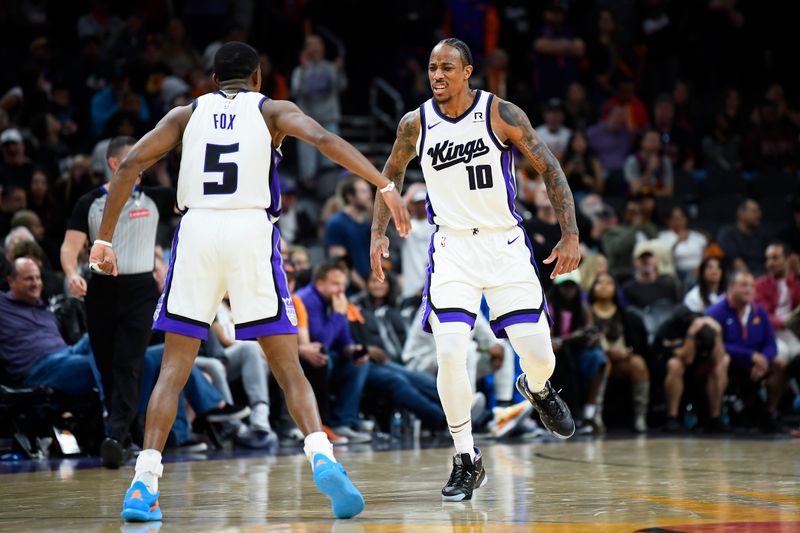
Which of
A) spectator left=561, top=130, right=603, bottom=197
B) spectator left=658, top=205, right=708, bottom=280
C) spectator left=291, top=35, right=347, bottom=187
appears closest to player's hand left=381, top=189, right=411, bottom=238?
spectator left=658, top=205, right=708, bottom=280

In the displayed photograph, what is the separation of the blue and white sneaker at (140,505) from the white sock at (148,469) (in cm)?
2

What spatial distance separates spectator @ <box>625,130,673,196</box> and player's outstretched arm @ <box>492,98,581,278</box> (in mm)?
9543

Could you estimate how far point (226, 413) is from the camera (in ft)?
34.0

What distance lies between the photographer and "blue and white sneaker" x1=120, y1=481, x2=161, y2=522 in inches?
222

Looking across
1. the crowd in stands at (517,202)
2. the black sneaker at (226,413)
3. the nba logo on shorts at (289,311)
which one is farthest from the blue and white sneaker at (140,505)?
the black sneaker at (226,413)

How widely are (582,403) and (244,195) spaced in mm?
7647

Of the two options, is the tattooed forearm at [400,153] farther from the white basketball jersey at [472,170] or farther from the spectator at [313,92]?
the spectator at [313,92]

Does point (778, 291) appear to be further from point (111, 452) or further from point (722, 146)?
point (111, 452)

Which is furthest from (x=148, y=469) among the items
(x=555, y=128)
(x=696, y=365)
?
(x=555, y=128)

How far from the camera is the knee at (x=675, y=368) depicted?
42.8 feet

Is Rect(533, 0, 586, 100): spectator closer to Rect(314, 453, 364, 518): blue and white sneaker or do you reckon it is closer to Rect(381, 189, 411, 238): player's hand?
Rect(381, 189, 411, 238): player's hand

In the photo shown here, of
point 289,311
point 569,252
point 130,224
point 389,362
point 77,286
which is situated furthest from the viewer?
point 389,362

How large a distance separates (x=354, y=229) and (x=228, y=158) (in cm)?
690

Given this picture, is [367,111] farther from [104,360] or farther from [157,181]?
[104,360]
